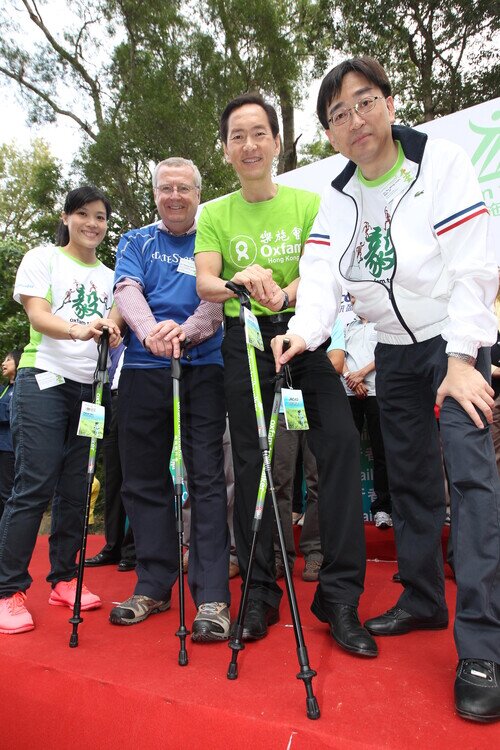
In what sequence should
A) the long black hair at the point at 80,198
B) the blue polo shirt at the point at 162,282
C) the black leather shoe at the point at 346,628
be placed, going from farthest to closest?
the long black hair at the point at 80,198 → the blue polo shirt at the point at 162,282 → the black leather shoe at the point at 346,628

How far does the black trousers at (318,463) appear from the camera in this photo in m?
2.00

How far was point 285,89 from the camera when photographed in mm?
13391

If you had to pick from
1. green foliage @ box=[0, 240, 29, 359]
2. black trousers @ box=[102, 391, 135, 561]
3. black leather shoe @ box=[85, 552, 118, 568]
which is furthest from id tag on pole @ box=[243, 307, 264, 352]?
green foliage @ box=[0, 240, 29, 359]

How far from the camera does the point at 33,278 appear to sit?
2.71 meters

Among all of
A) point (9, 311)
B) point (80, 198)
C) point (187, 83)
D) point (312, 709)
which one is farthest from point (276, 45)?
point (312, 709)

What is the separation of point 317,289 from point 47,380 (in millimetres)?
1327

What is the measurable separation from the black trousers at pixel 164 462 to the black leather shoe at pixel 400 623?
2.17ft

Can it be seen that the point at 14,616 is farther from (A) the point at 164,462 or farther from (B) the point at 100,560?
(B) the point at 100,560

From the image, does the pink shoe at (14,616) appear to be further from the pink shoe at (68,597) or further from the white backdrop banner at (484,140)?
the white backdrop banner at (484,140)

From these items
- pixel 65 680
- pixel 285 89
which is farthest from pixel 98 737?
pixel 285 89

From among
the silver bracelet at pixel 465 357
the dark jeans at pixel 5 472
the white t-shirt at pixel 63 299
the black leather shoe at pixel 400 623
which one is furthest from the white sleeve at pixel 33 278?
the dark jeans at pixel 5 472

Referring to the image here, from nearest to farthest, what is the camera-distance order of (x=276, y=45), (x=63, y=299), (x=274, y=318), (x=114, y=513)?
(x=274, y=318), (x=63, y=299), (x=114, y=513), (x=276, y=45)

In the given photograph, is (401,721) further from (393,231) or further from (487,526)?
(393,231)

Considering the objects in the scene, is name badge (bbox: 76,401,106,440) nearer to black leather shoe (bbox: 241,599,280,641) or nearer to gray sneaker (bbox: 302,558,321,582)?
black leather shoe (bbox: 241,599,280,641)
